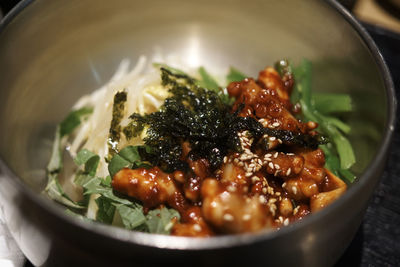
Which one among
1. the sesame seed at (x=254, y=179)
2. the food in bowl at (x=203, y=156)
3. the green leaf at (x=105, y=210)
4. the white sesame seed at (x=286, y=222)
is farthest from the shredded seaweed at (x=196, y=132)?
the white sesame seed at (x=286, y=222)

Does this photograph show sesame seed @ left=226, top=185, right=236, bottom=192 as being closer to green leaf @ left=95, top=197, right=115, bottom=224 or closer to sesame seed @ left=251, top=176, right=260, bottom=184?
sesame seed @ left=251, top=176, right=260, bottom=184

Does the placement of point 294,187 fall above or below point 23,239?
below

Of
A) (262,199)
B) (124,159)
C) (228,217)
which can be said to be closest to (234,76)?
(124,159)

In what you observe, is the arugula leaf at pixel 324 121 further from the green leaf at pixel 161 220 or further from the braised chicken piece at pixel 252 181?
the green leaf at pixel 161 220

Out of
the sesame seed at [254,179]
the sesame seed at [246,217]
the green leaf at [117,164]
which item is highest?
the green leaf at [117,164]

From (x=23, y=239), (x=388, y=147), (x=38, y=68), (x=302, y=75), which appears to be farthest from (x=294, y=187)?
(x=38, y=68)

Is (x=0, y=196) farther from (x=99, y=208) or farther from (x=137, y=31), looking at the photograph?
(x=137, y=31)
